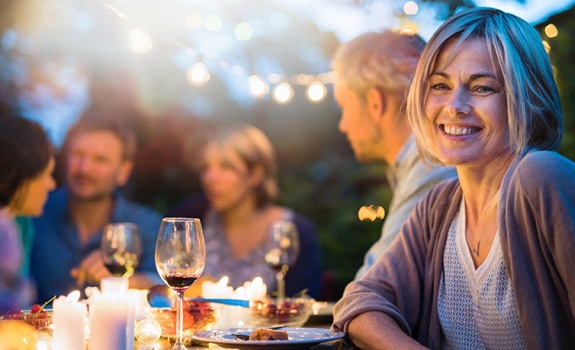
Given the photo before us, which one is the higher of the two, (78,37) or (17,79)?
(78,37)

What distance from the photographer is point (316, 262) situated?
400 cm

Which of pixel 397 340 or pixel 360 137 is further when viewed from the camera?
pixel 360 137

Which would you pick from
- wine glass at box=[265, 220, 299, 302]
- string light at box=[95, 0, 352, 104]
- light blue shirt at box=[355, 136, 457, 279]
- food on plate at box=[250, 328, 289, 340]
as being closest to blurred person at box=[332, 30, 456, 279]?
light blue shirt at box=[355, 136, 457, 279]

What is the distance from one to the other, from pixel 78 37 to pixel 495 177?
454cm

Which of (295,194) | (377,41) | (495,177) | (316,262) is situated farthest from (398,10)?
(295,194)

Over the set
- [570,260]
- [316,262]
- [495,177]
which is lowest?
[316,262]

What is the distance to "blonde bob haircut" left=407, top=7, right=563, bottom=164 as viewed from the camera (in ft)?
5.14

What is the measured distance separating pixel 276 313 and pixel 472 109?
63cm

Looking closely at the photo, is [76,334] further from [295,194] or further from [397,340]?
[295,194]

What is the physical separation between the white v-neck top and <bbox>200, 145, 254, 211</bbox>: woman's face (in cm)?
256

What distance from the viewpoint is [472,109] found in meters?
1.62

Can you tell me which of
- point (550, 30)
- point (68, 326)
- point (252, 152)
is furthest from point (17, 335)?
point (252, 152)

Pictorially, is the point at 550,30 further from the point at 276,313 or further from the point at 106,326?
the point at 106,326

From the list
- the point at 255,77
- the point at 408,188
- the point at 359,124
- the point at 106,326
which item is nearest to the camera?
the point at 106,326
